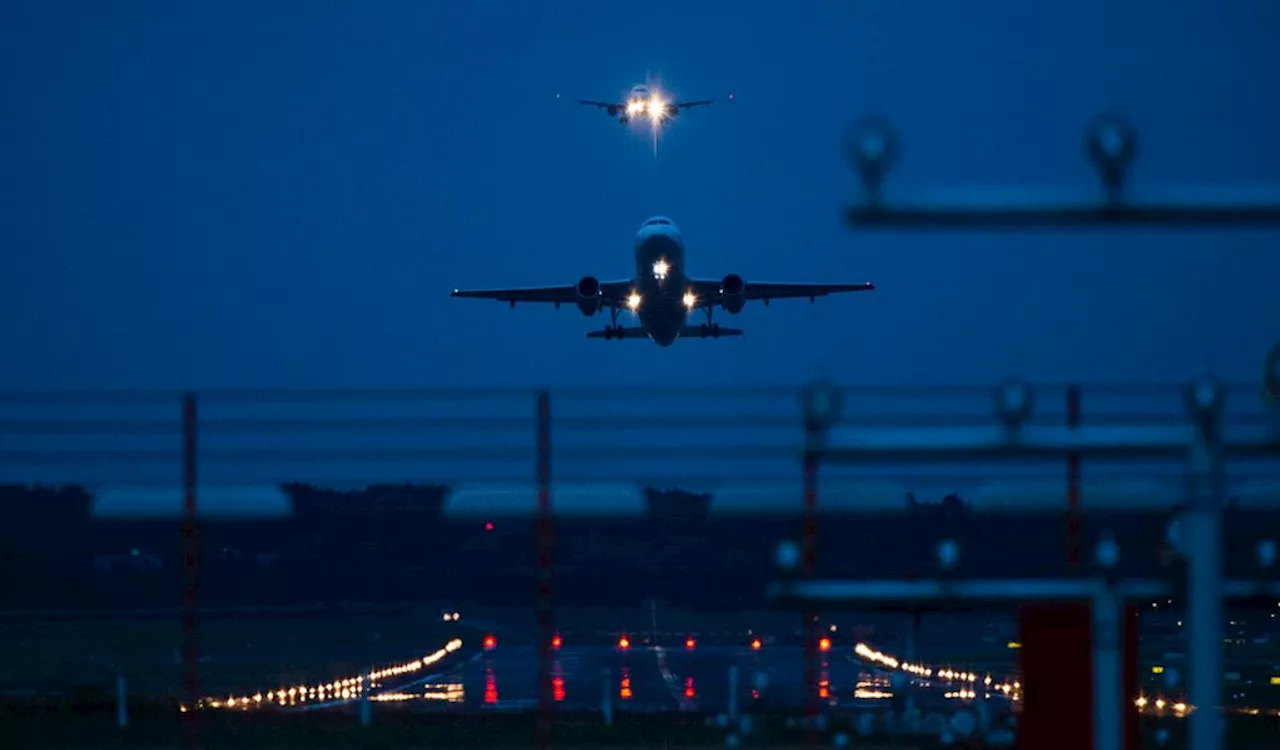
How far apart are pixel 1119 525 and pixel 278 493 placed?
925cm

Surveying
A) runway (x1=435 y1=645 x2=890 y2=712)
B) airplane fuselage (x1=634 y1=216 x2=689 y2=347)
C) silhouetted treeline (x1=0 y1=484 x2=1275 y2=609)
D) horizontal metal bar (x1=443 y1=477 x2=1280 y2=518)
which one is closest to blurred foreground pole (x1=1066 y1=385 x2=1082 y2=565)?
horizontal metal bar (x1=443 y1=477 x2=1280 y2=518)

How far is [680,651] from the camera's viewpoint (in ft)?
140

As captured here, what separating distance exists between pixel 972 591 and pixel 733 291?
32909 millimetres

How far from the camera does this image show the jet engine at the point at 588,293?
4344 cm

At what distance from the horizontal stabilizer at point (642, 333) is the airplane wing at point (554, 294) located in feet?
3.30

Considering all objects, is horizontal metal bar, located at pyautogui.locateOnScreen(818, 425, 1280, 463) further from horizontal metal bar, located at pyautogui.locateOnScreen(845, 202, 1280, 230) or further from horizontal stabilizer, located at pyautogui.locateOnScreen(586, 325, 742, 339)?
horizontal stabilizer, located at pyautogui.locateOnScreen(586, 325, 742, 339)

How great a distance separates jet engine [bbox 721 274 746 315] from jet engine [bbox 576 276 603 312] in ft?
11.5

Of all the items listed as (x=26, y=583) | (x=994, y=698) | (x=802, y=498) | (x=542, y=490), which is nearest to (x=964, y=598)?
(x=802, y=498)

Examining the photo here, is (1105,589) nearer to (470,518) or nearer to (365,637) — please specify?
(470,518)

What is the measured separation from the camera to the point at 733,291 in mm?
44156

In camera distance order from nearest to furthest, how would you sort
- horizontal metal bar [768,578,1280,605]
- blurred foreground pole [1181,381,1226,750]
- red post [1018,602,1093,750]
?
blurred foreground pole [1181,381,1226,750] < horizontal metal bar [768,578,1280,605] < red post [1018,602,1093,750]

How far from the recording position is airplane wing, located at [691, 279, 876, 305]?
47.6m

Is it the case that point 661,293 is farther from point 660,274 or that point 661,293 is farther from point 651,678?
point 651,678

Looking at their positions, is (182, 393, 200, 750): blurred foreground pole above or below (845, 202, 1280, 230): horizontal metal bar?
below
